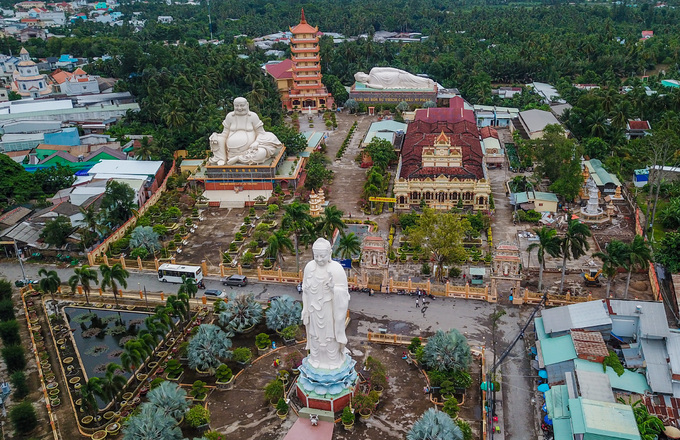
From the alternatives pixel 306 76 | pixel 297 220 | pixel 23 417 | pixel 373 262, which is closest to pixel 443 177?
pixel 373 262

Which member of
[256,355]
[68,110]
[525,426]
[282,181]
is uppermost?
[68,110]

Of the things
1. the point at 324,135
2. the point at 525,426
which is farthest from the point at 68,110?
the point at 525,426

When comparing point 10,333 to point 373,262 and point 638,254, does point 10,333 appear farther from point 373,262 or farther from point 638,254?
point 638,254

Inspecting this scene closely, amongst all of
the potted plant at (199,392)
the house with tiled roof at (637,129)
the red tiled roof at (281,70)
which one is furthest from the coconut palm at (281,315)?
the red tiled roof at (281,70)

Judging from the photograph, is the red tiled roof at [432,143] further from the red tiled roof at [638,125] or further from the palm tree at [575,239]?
the red tiled roof at [638,125]

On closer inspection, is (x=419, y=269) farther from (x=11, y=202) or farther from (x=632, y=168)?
(x=11, y=202)

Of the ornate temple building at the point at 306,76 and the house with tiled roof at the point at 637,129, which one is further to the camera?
the ornate temple building at the point at 306,76
